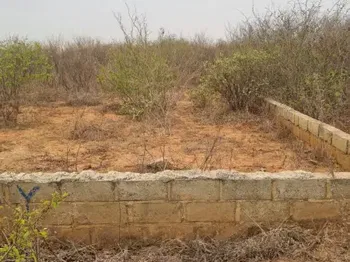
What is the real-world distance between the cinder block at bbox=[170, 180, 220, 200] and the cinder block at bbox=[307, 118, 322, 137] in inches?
86.3

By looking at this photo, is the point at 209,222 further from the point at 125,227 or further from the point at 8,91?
the point at 8,91

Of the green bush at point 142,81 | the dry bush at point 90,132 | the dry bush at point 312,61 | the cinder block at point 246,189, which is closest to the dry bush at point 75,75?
the green bush at point 142,81

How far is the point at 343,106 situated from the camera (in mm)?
5996

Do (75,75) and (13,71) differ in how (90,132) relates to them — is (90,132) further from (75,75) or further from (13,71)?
(75,75)

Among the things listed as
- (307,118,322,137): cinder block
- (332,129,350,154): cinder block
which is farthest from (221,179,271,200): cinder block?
(307,118,322,137): cinder block

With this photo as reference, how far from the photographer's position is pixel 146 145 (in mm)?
5062

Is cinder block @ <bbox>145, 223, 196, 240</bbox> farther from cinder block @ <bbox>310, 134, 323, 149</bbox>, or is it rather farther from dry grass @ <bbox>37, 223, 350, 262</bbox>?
cinder block @ <bbox>310, 134, 323, 149</bbox>

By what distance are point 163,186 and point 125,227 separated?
44 centimetres

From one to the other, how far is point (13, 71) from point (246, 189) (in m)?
5.45

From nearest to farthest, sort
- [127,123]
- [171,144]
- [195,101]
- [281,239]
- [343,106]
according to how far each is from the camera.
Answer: [281,239]
[171,144]
[343,106]
[127,123]
[195,101]

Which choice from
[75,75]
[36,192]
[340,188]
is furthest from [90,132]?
[75,75]

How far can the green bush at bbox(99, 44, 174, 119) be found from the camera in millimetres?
7117

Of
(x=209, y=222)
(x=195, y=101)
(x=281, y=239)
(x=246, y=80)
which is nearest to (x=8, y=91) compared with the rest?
(x=195, y=101)

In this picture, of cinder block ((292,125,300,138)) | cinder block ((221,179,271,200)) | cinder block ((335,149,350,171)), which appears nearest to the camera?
cinder block ((221,179,271,200))
